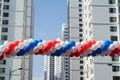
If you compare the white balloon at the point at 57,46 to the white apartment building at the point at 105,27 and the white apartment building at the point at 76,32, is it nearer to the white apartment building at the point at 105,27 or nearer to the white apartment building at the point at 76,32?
the white apartment building at the point at 105,27

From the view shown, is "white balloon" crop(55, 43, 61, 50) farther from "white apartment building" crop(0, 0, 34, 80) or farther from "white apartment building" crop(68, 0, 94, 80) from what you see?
"white apartment building" crop(68, 0, 94, 80)

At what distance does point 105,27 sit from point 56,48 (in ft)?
141

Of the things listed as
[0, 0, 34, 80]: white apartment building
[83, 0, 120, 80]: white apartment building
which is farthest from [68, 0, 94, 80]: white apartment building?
[83, 0, 120, 80]: white apartment building

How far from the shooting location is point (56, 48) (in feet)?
49.1

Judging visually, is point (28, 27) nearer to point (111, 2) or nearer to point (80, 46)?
point (111, 2)

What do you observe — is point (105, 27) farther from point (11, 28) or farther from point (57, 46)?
point (57, 46)

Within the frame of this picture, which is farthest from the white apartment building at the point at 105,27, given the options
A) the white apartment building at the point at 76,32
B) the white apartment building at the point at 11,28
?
the white apartment building at the point at 76,32

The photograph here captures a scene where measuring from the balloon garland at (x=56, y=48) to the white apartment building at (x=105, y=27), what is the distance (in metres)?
40.3

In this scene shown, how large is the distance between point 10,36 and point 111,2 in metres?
21.6

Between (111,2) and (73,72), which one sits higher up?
(111,2)

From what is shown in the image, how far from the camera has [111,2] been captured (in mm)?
59031

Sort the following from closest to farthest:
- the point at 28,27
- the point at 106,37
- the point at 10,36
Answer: the point at 106,37, the point at 10,36, the point at 28,27

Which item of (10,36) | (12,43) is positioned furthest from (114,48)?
(10,36)

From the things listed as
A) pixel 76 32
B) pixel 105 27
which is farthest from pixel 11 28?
pixel 76 32
